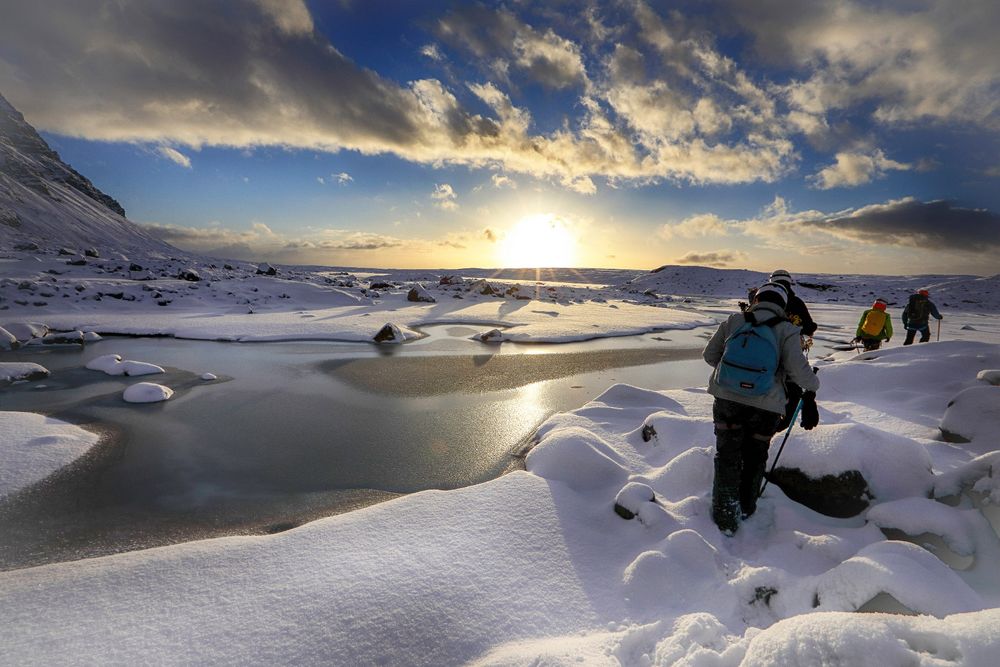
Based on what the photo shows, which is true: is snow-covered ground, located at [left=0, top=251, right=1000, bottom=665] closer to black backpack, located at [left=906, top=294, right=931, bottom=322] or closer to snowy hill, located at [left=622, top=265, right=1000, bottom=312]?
black backpack, located at [left=906, top=294, right=931, bottom=322]

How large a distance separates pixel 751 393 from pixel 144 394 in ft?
36.7

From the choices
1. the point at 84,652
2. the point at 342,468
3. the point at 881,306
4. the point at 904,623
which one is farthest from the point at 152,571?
the point at 881,306

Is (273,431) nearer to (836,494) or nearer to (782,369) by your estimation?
(782,369)

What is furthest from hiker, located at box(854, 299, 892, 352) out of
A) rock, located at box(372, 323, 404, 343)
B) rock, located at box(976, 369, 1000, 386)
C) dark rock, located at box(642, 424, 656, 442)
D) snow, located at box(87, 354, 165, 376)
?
snow, located at box(87, 354, 165, 376)

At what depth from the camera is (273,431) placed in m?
7.13

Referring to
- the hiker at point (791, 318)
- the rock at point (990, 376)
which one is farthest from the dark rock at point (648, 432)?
the rock at point (990, 376)

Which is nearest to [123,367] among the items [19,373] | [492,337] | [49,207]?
[19,373]

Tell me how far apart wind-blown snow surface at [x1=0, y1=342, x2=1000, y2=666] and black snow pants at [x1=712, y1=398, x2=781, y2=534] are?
0.23m

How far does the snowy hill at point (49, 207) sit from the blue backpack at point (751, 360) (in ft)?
222

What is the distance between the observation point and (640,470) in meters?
5.31

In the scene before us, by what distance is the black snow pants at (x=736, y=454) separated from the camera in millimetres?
3752

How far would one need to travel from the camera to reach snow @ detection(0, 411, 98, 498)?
5055 millimetres

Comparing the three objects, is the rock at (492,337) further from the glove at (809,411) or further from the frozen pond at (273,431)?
the glove at (809,411)

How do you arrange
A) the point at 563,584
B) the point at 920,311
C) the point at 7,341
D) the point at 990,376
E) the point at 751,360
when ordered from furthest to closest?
the point at 7,341, the point at 920,311, the point at 990,376, the point at 751,360, the point at 563,584
